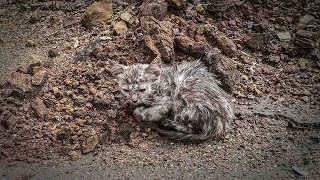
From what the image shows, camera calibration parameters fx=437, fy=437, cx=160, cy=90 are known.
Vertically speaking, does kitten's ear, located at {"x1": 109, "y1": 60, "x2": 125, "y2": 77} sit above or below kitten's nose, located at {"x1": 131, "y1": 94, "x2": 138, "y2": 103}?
above

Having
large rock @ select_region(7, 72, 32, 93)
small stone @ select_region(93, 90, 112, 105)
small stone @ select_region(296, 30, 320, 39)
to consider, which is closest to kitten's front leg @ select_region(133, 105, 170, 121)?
small stone @ select_region(93, 90, 112, 105)

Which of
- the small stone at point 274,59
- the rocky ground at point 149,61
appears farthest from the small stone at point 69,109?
the small stone at point 274,59

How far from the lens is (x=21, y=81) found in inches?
166

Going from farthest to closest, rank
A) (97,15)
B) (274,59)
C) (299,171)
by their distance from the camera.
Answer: (97,15) < (274,59) < (299,171)

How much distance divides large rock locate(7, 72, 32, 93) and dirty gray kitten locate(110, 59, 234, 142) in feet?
2.67

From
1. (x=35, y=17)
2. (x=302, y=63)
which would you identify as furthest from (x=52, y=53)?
(x=302, y=63)

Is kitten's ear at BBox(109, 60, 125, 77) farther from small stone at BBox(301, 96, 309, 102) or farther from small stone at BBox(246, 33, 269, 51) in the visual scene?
small stone at BBox(301, 96, 309, 102)

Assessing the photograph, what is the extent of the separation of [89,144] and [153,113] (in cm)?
62

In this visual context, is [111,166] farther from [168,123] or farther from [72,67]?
[72,67]

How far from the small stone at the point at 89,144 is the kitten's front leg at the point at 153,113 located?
433 mm

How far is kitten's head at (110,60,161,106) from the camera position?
13.5 feet

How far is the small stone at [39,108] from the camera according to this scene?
4035 mm

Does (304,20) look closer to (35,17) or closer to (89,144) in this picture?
(89,144)

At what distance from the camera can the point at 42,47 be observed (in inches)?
188
